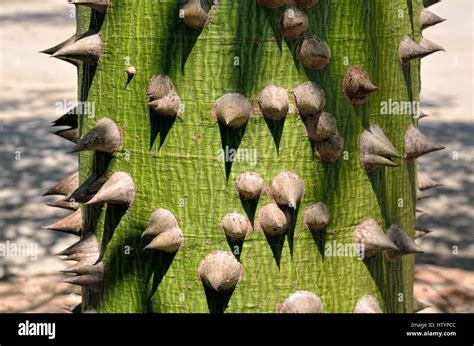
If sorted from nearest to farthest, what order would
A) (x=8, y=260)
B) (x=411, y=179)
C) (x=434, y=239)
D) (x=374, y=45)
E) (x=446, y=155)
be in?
(x=374, y=45)
(x=411, y=179)
(x=8, y=260)
(x=434, y=239)
(x=446, y=155)

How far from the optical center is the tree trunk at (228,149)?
5.34 feet

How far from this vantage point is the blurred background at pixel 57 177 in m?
4.62

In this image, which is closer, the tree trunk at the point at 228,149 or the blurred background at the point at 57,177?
the tree trunk at the point at 228,149

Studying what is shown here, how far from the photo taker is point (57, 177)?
7.01 metres

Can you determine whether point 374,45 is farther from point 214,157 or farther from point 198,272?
point 198,272

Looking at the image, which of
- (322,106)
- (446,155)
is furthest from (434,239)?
(322,106)

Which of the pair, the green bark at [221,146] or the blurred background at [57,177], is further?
the blurred background at [57,177]

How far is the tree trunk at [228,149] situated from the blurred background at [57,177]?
86 cm

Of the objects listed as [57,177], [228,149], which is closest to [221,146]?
[228,149]

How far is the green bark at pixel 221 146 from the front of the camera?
1629mm

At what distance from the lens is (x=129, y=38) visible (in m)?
1.69

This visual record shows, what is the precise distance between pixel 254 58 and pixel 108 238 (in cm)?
57

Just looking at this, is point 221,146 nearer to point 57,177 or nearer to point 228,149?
point 228,149

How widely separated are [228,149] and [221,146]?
A: 0.02 m
